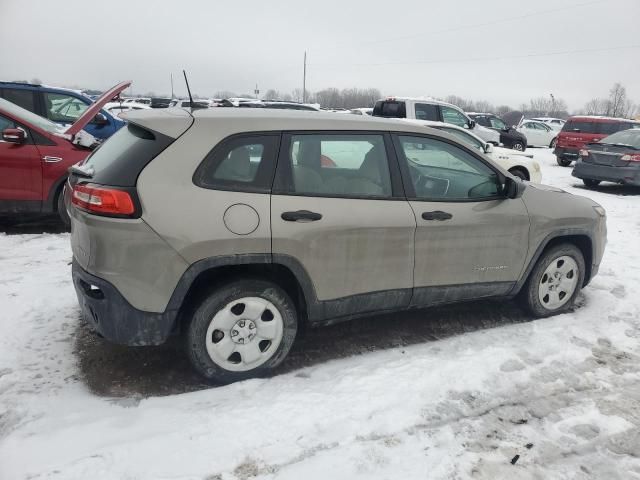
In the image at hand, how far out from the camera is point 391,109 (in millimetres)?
12453

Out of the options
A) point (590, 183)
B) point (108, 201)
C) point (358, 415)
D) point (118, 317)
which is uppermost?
point (108, 201)

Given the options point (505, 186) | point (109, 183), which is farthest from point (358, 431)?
point (505, 186)

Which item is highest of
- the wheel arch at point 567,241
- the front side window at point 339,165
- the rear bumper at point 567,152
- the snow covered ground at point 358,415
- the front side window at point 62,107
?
the front side window at point 62,107

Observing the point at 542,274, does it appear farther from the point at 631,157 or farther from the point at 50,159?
the point at 631,157

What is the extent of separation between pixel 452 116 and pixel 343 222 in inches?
413

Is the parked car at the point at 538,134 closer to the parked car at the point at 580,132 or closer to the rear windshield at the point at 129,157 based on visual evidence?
the parked car at the point at 580,132

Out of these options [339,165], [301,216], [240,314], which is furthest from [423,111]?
[240,314]

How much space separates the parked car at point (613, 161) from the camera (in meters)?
11.0

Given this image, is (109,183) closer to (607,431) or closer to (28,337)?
(28,337)

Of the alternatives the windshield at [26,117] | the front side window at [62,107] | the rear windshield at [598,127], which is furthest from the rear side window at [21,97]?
the rear windshield at [598,127]

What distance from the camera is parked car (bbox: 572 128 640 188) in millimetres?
10961

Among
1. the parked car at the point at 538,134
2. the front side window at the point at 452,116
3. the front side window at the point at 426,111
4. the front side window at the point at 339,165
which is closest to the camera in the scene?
the front side window at the point at 339,165

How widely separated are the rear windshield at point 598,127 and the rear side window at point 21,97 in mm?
16024

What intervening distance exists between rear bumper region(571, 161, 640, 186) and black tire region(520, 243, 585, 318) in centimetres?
829
